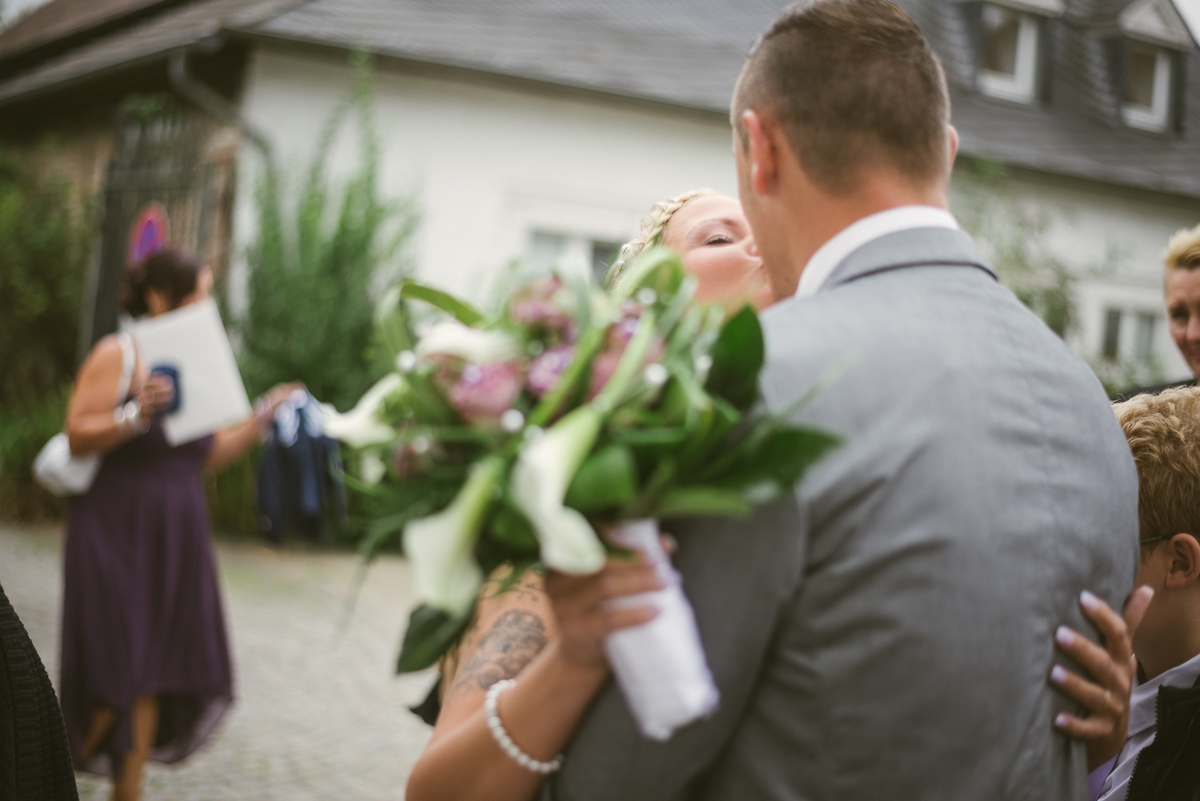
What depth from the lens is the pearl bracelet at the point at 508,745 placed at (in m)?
1.40

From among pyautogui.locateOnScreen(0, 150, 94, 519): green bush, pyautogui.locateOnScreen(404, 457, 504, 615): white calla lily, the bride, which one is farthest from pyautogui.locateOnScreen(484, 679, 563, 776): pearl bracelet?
pyautogui.locateOnScreen(0, 150, 94, 519): green bush

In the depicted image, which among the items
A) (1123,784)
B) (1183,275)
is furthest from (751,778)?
(1183,275)

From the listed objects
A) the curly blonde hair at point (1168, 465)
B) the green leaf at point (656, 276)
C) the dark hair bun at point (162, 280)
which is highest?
the green leaf at point (656, 276)

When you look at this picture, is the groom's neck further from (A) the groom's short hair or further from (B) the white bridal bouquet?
(B) the white bridal bouquet

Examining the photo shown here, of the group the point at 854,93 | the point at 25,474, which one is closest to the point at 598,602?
the point at 854,93

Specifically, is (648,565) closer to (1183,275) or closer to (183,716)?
(1183,275)

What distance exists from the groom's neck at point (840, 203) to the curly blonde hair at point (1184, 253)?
259cm

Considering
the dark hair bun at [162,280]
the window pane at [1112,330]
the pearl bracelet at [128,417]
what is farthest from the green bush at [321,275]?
the window pane at [1112,330]

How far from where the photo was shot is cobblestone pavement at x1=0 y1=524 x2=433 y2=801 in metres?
5.11

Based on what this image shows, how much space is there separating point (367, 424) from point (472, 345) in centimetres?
20

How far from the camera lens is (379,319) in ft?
4.39

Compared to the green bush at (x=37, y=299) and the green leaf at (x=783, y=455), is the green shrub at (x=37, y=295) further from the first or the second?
the green leaf at (x=783, y=455)

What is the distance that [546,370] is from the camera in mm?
1179

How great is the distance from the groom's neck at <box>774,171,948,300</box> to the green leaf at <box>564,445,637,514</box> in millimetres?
584
